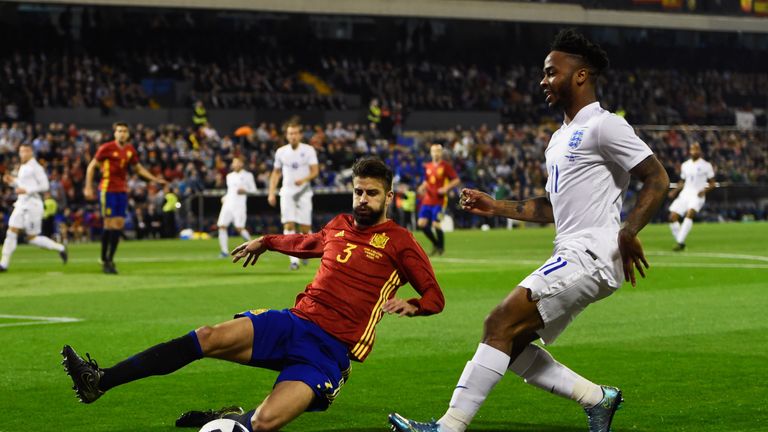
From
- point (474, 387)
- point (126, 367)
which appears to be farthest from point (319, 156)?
point (474, 387)

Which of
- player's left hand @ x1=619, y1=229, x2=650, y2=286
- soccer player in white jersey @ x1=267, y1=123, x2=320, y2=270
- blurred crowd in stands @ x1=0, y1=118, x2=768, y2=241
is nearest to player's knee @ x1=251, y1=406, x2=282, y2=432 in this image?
player's left hand @ x1=619, y1=229, x2=650, y2=286

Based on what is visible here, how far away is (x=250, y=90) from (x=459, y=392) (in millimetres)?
46984

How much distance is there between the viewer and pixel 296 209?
81.1ft

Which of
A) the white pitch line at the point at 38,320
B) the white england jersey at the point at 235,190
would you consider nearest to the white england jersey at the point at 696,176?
the white england jersey at the point at 235,190

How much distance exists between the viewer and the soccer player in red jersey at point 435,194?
27.9 m

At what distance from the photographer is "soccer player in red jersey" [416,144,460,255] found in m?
27.9

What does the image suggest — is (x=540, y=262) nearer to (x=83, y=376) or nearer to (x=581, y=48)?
(x=581, y=48)

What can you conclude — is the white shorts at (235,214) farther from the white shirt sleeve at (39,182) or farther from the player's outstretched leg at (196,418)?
the player's outstretched leg at (196,418)

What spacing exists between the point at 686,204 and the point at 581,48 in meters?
23.7

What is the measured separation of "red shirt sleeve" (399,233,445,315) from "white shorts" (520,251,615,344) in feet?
1.58

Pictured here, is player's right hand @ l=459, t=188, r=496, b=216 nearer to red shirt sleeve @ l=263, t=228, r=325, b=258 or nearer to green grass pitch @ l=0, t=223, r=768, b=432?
red shirt sleeve @ l=263, t=228, r=325, b=258

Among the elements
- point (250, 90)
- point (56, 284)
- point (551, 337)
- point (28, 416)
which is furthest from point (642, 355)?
point (250, 90)

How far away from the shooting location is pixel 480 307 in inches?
641

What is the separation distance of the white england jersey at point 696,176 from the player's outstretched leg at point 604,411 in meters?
23.7
